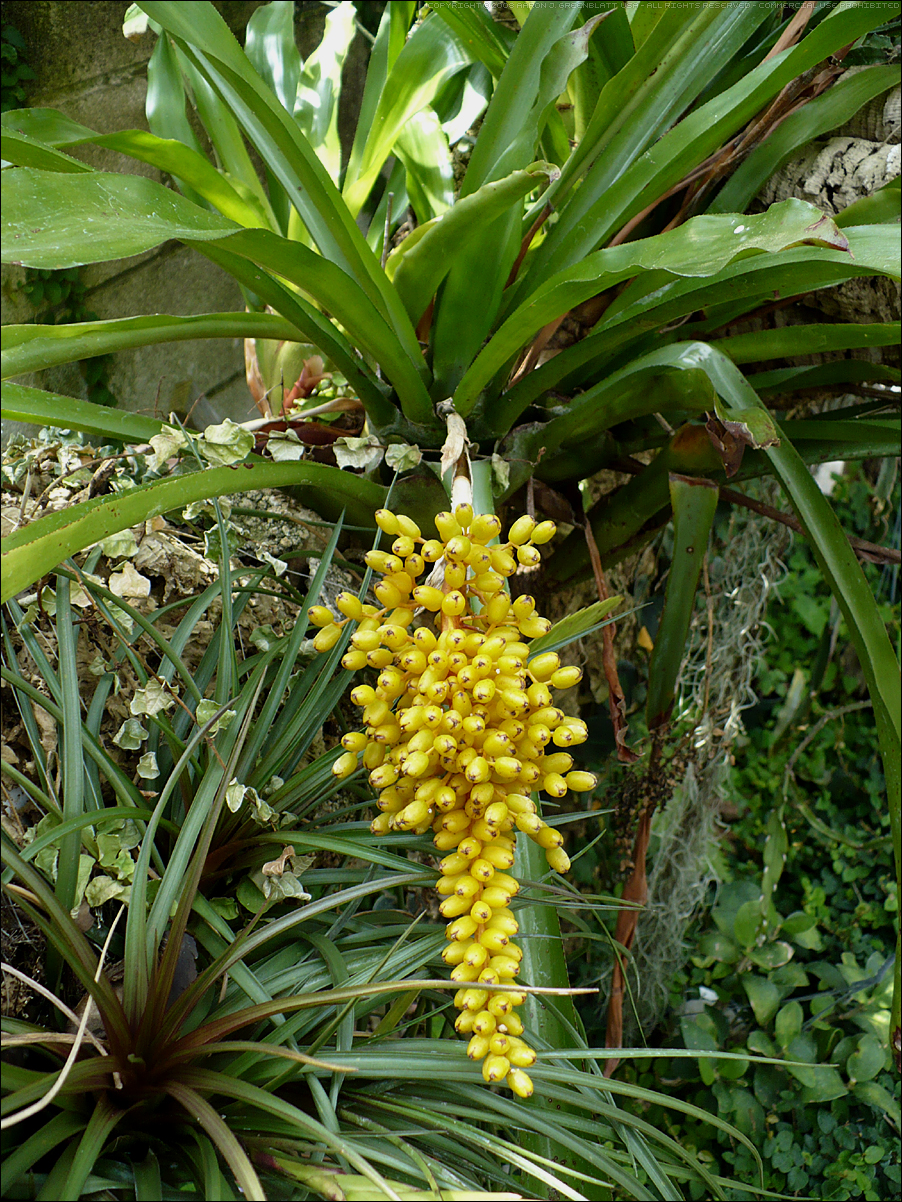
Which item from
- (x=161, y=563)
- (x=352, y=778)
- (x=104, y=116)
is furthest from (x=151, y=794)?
(x=104, y=116)

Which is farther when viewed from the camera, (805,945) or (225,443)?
(805,945)

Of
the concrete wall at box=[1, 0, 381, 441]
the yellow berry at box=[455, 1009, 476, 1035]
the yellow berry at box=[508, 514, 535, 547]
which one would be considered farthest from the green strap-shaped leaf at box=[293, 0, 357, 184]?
the yellow berry at box=[455, 1009, 476, 1035]

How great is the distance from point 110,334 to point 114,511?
0.89ft

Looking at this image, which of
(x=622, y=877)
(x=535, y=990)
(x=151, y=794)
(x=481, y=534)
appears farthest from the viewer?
(x=622, y=877)

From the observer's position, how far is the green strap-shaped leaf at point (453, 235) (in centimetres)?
65

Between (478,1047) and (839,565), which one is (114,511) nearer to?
(478,1047)

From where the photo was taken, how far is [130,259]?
1.60 meters

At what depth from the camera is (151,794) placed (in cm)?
Answer: 66

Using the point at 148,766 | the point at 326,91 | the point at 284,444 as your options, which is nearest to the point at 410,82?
the point at 326,91

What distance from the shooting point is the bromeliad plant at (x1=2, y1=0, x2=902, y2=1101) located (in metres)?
0.57

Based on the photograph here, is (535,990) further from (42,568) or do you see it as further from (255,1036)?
(42,568)

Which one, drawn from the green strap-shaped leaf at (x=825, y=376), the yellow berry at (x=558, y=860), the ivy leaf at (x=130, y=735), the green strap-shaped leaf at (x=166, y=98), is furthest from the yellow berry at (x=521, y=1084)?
the green strap-shaped leaf at (x=166, y=98)

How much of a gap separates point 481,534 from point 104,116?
1.43m

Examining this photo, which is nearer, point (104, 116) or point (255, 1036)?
point (255, 1036)
